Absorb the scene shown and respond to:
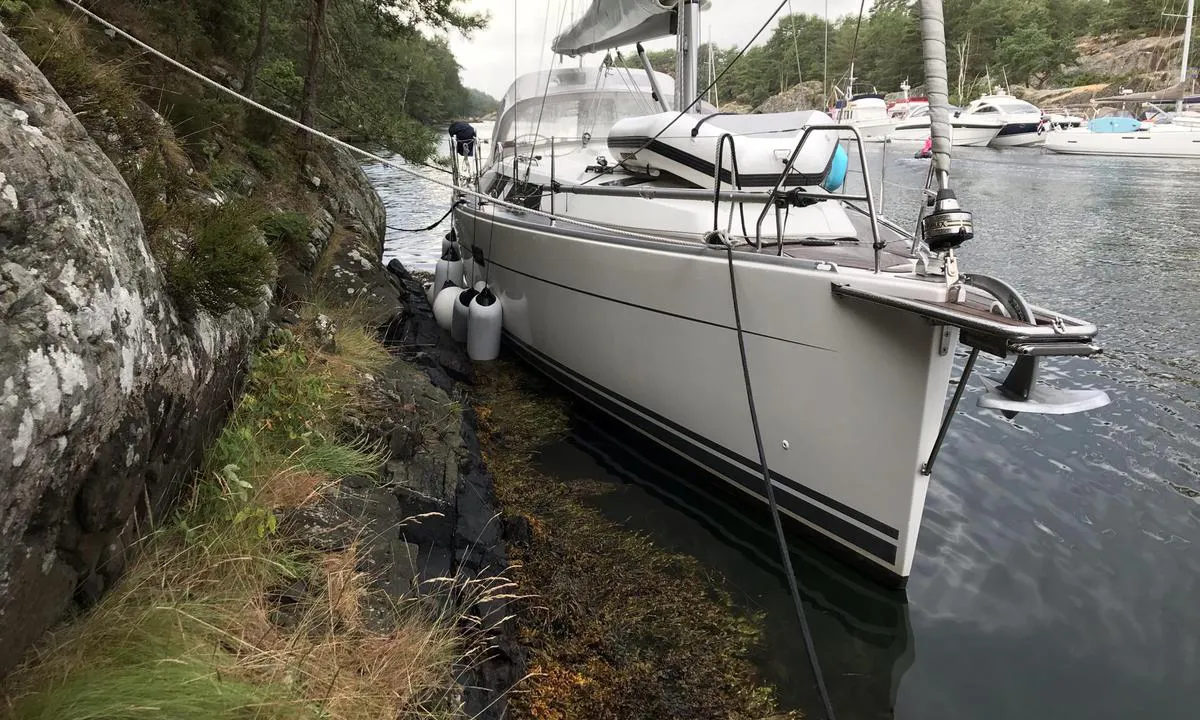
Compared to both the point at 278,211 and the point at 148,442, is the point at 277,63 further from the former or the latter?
the point at 148,442

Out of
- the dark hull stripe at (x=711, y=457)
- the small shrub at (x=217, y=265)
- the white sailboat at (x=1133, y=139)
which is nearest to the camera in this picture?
the small shrub at (x=217, y=265)

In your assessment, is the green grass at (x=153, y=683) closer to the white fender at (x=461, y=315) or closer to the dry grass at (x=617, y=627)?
the dry grass at (x=617, y=627)

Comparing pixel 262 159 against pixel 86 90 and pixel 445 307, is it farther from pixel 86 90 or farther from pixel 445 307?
pixel 86 90

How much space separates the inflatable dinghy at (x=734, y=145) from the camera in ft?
15.7

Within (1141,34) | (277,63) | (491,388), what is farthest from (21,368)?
(1141,34)

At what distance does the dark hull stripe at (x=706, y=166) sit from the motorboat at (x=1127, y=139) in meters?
30.3

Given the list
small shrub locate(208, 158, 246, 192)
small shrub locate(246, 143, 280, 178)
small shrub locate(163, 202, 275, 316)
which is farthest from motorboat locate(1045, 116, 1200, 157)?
small shrub locate(163, 202, 275, 316)

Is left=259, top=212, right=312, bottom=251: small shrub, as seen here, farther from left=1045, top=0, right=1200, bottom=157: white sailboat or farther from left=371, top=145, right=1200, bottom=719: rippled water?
left=1045, top=0, right=1200, bottom=157: white sailboat

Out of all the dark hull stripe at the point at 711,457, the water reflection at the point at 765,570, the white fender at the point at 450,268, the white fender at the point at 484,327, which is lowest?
the water reflection at the point at 765,570

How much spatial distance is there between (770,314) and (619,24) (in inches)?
192

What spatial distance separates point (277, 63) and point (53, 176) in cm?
751

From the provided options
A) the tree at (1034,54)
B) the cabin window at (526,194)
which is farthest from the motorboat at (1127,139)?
the cabin window at (526,194)

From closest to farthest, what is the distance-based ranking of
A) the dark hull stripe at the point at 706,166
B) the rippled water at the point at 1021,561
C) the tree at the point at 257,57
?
1. the rippled water at the point at 1021,561
2. the dark hull stripe at the point at 706,166
3. the tree at the point at 257,57

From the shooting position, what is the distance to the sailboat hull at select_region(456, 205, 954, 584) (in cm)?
372
